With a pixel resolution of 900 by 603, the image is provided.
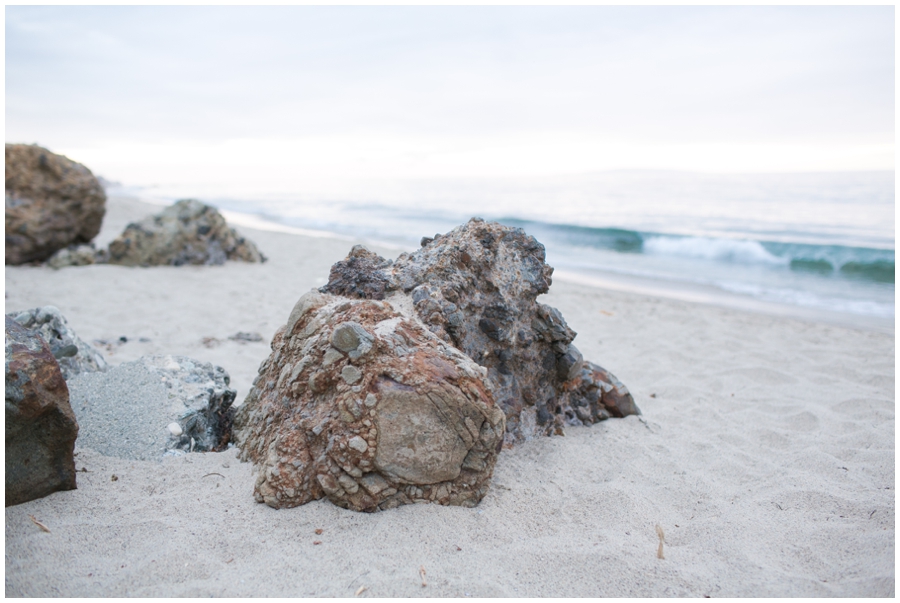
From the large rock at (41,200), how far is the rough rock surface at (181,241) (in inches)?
25.4

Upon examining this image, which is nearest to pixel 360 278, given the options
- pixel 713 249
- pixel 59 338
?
pixel 59 338

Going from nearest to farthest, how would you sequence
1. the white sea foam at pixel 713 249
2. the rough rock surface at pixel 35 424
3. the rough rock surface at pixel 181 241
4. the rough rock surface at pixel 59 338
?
the rough rock surface at pixel 35 424 < the rough rock surface at pixel 59 338 < the rough rock surface at pixel 181 241 < the white sea foam at pixel 713 249

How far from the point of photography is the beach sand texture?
1.82m

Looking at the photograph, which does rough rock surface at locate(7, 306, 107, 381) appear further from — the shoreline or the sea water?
the sea water

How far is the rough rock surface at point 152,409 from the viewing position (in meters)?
2.58

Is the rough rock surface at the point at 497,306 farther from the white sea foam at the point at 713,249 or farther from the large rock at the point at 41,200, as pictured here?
the white sea foam at the point at 713,249

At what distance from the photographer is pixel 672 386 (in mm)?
3984

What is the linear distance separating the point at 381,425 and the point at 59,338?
213 centimetres

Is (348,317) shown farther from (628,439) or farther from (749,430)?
(749,430)

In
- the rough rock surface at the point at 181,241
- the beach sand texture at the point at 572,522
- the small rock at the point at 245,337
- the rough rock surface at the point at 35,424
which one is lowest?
the beach sand texture at the point at 572,522

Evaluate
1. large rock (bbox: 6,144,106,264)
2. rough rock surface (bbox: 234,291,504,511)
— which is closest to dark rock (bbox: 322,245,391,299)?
rough rock surface (bbox: 234,291,504,511)

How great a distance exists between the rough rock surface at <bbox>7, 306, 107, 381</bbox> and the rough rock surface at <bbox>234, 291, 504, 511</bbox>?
1.50 meters

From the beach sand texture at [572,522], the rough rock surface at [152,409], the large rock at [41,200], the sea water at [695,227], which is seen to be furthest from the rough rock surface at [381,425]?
the sea water at [695,227]

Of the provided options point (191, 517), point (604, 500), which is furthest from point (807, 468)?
point (191, 517)
